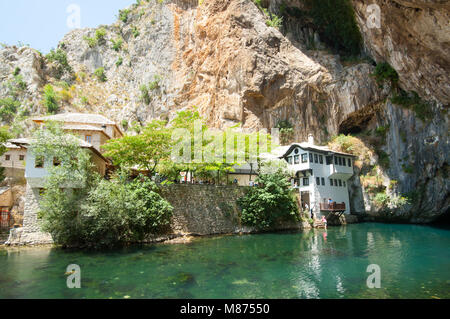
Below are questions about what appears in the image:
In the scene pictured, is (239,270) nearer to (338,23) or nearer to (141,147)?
(141,147)

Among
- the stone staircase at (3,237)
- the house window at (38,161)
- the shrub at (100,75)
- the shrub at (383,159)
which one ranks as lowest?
the stone staircase at (3,237)

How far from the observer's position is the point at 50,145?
21203mm

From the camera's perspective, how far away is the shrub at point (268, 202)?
27891mm

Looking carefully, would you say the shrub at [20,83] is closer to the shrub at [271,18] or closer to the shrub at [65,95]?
the shrub at [65,95]

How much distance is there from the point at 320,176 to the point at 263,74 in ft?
59.1

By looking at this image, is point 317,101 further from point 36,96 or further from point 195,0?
point 36,96

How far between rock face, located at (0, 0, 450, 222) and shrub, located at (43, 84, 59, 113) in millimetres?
1914

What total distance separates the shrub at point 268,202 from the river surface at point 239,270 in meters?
5.31

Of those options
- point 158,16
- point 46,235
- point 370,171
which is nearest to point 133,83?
point 158,16

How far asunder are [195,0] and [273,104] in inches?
1157

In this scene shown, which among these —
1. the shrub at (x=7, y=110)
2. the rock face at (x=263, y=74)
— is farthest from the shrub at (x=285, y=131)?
the shrub at (x=7, y=110)

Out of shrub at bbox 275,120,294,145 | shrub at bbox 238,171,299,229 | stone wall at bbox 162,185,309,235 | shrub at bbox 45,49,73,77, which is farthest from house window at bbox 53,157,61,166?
shrub at bbox 45,49,73,77

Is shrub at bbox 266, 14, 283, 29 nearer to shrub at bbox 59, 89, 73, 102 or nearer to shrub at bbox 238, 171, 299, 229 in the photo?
shrub at bbox 238, 171, 299, 229

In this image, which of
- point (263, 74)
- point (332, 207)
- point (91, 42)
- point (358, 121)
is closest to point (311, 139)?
point (358, 121)
